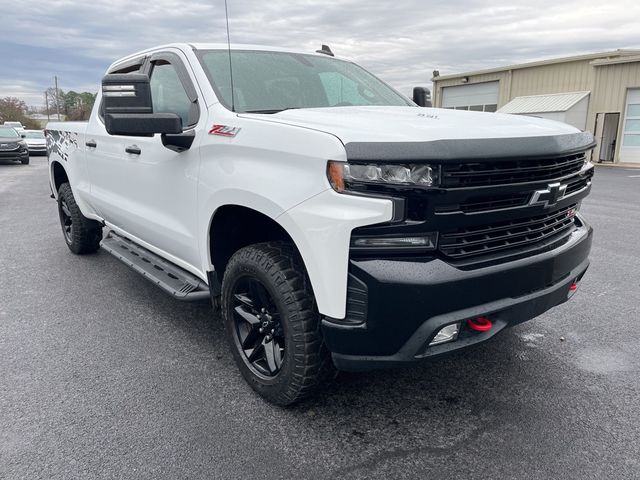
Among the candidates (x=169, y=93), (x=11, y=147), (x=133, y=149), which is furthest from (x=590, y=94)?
(x=133, y=149)

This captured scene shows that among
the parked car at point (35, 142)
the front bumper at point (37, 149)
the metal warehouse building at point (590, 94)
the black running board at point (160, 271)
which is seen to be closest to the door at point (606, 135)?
the metal warehouse building at point (590, 94)

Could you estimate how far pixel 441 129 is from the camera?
2.23 metres

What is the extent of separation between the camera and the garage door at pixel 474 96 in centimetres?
3031

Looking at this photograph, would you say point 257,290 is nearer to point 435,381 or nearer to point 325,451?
point 325,451

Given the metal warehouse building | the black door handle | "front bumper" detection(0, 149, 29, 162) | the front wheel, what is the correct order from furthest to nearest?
1. the metal warehouse building
2. "front bumper" detection(0, 149, 29, 162)
3. the black door handle
4. the front wheel

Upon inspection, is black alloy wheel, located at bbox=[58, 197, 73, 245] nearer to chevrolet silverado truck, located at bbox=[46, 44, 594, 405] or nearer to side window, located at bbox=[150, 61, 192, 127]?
side window, located at bbox=[150, 61, 192, 127]

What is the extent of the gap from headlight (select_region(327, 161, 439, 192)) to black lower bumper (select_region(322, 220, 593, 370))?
12.4 inches

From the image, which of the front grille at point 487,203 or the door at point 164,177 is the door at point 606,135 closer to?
the door at point 164,177

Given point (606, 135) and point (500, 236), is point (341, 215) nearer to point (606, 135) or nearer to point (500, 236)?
point (500, 236)

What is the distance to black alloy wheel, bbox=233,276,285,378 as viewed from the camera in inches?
108

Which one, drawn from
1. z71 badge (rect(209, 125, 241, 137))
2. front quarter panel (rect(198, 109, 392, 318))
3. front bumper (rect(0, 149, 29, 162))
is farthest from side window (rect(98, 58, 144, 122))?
front bumper (rect(0, 149, 29, 162))

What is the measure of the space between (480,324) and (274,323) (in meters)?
1.03

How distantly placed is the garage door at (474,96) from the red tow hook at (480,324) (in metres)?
29.0

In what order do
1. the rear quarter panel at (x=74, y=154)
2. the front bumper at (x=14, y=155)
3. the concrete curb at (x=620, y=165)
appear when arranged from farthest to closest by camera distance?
the concrete curb at (x=620, y=165), the front bumper at (x=14, y=155), the rear quarter panel at (x=74, y=154)
